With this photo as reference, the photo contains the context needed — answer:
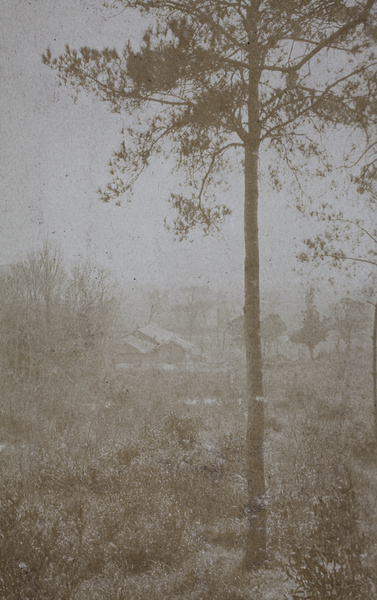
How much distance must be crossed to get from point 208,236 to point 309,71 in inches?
93.7

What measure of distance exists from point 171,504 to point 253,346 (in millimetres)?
2824

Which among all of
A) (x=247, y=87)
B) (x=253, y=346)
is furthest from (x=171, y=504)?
(x=247, y=87)

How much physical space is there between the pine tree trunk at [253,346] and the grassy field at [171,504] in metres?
0.24

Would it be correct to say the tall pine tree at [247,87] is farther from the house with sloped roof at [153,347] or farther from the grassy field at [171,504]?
the house with sloped roof at [153,347]

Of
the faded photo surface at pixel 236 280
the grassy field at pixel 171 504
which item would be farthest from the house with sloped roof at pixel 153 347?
the faded photo surface at pixel 236 280

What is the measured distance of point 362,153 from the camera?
3.79 m

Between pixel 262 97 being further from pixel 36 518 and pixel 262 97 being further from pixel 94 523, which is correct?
pixel 94 523

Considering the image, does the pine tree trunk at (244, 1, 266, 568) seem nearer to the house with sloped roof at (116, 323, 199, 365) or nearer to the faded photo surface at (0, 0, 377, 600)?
the faded photo surface at (0, 0, 377, 600)

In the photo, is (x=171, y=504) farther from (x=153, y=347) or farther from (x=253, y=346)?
(x=153, y=347)

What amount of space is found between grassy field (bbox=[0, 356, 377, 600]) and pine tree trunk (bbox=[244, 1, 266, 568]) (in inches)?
9.5

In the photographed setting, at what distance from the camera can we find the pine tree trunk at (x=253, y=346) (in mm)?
3641

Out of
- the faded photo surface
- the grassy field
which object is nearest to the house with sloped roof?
the grassy field

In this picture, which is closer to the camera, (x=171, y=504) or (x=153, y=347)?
(x=171, y=504)

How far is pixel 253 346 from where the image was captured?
3945 millimetres
